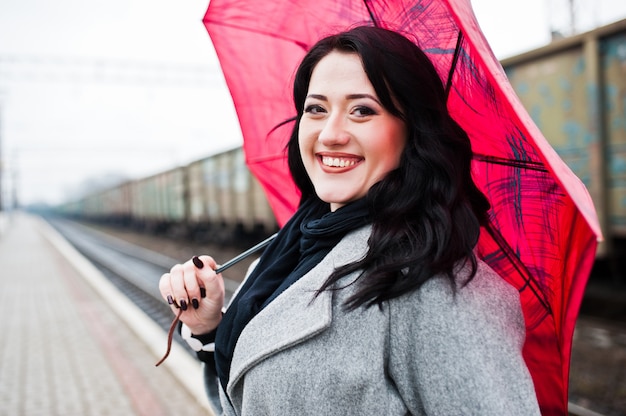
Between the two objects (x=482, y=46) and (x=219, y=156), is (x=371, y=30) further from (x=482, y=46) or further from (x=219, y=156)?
(x=219, y=156)

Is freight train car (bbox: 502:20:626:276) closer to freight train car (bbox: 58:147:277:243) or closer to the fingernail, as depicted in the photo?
the fingernail

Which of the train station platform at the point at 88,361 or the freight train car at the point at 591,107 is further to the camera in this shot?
the freight train car at the point at 591,107

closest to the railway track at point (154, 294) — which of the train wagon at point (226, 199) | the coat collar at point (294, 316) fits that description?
the coat collar at point (294, 316)

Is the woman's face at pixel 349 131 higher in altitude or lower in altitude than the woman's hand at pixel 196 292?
higher

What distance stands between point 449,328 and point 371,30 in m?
0.75

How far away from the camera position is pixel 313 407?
3.98ft

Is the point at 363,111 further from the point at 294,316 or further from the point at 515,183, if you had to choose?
the point at 294,316

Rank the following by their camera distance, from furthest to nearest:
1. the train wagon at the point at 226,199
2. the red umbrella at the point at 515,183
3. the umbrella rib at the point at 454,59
Answer: the train wagon at the point at 226,199 < the umbrella rib at the point at 454,59 < the red umbrella at the point at 515,183

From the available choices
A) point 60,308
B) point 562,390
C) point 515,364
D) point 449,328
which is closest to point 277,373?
point 449,328

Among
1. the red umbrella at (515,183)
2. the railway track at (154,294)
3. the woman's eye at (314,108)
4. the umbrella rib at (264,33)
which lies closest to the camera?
the red umbrella at (515,183)

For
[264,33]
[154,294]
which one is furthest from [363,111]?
[154,294]

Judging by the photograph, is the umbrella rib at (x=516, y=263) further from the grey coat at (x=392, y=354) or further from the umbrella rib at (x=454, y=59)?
the umbrella rib at (x=454, y=59)

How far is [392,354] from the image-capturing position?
1146mm

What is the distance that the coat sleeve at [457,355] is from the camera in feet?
3.50
